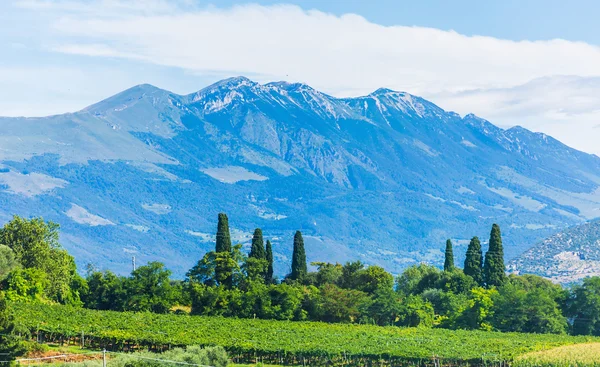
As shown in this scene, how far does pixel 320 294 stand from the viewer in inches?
4227

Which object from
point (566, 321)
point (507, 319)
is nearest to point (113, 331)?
point (507, 319)

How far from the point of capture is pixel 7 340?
6606 cm

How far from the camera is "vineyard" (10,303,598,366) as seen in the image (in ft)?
265

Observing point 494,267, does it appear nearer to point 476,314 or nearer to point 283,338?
point 476,314

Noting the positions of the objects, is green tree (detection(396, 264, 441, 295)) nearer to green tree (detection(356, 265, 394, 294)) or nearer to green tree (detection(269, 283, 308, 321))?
green tree (detection(356, 265, 394, 294))

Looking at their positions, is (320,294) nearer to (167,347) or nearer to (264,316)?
(264,316)

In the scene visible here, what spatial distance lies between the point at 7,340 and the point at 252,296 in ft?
131

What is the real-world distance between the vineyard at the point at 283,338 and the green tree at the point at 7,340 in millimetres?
9680

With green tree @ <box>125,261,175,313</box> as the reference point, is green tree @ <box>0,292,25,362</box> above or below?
below

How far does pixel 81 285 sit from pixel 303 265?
29.6 meters

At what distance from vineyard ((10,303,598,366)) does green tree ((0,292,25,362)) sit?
9.68m

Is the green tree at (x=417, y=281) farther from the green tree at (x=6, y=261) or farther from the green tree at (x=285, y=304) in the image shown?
the green tree at (x=6, y=261)

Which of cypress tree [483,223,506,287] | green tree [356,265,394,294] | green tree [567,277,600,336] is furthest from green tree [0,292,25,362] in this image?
cypress tree [483,223,506,287]

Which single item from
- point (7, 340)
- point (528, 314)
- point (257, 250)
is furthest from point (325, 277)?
point (7, 340)
